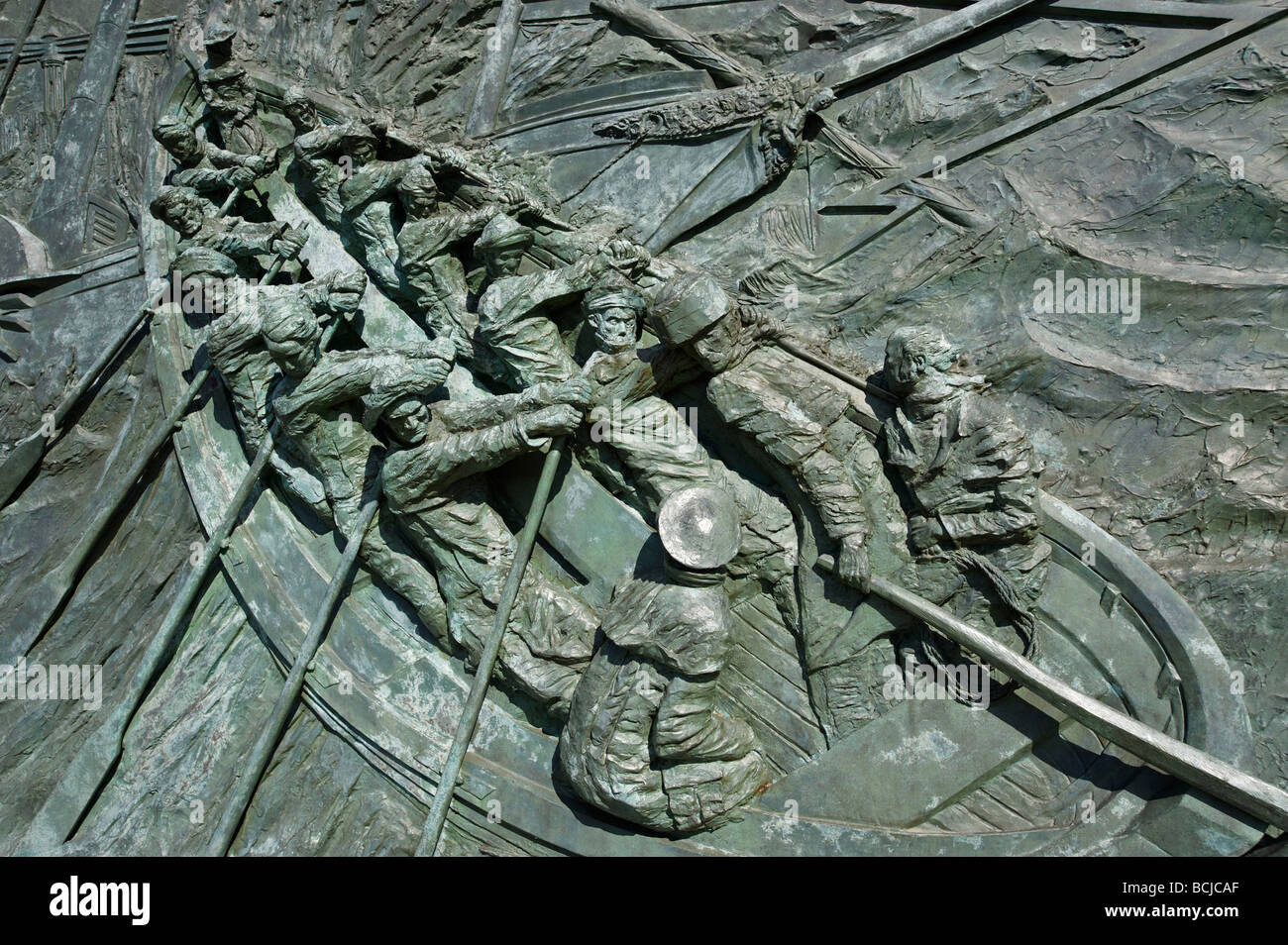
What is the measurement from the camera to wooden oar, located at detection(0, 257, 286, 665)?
20.5 feet

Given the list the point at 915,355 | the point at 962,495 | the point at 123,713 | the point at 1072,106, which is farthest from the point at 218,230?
the point at 1072,106

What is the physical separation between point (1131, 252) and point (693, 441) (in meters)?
2.19

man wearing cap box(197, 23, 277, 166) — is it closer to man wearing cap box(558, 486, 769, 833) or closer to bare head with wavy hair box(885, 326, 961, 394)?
man wearing cap box(558, 486, 769, 833)

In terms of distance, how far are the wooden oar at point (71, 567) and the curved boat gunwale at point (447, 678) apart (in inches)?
4.6

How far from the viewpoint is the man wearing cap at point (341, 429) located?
5574 millimetres

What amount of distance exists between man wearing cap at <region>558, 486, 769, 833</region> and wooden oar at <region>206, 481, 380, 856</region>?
1503mm

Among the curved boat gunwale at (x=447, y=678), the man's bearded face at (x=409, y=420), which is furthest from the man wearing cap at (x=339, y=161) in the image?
the man's bearded face at (x=409, y=420)

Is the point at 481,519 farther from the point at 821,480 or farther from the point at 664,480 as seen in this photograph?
the point at 821,480

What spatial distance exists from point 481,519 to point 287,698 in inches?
52.6

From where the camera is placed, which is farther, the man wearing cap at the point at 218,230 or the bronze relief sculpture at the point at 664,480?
the man wearing cap at the point at 218,230

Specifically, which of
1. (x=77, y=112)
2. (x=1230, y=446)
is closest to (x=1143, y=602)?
A: (x=1230, y=446)

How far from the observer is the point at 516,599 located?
540cm

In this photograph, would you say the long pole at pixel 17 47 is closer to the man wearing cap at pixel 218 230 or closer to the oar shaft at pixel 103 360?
the man wearing cap at pixel 218 230

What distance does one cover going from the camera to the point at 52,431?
675 cm
